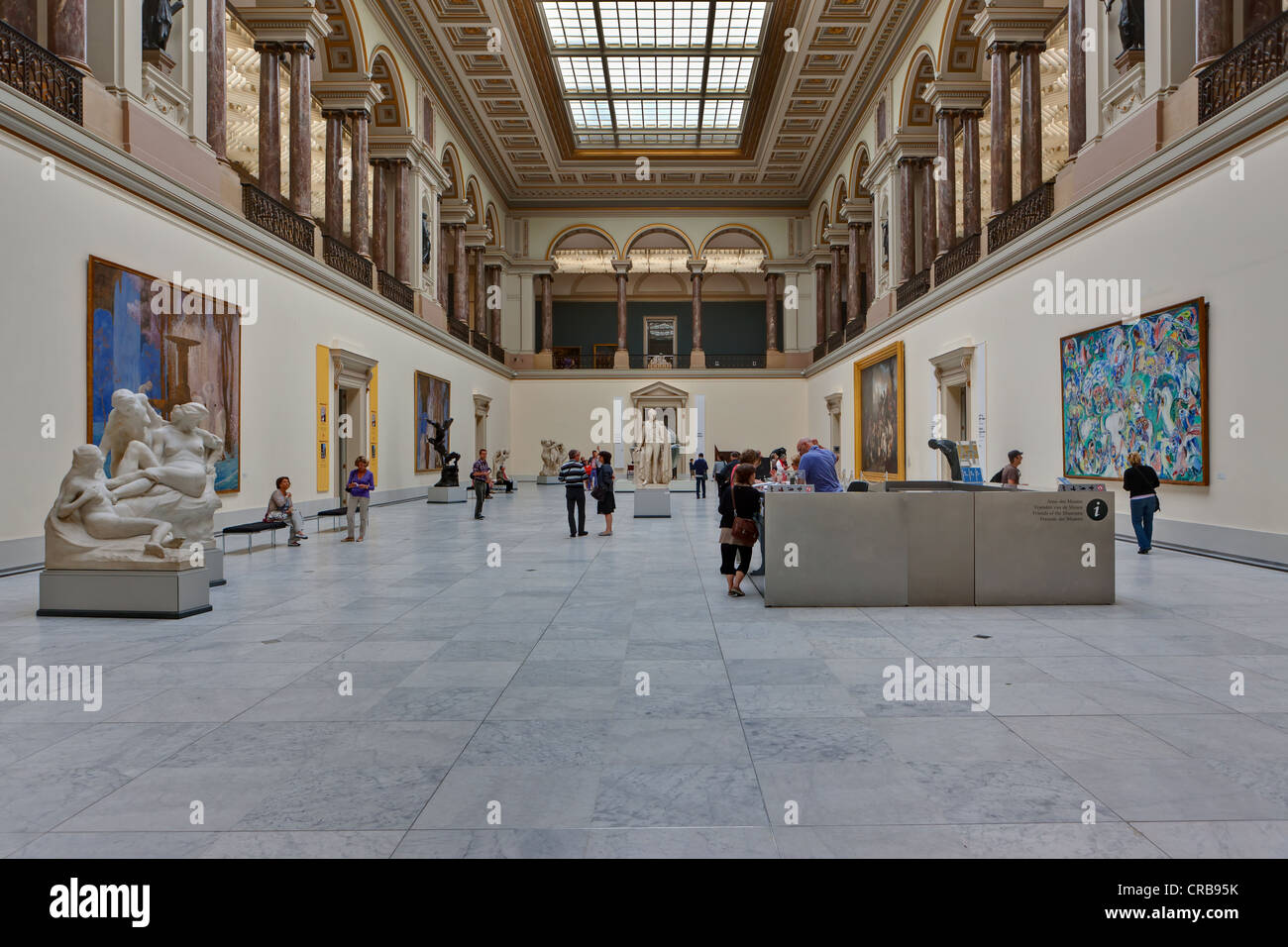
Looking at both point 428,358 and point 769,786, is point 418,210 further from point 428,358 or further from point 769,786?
point 769,786

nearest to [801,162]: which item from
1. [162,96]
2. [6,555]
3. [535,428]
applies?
[535,428]

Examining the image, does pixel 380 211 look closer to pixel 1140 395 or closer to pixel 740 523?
pixel 740 523

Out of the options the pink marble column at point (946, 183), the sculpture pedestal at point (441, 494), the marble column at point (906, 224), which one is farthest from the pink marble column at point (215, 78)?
the marble column at point (906, 224)

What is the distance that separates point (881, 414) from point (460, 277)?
51.0 ft

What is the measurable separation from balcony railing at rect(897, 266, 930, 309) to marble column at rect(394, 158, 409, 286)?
14156mm

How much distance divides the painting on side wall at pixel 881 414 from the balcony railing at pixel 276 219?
15.3 meters

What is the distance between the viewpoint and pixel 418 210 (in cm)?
2327

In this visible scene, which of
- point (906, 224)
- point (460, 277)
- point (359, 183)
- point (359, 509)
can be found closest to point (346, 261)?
point (359, 183)

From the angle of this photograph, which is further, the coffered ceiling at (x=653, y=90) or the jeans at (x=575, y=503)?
the coffered ceiling at (x=653, y=90)

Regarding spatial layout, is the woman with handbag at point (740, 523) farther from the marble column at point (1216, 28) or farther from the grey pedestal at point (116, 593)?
the marble column at point (1216, 28)

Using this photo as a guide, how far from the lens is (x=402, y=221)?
22547 millimetres

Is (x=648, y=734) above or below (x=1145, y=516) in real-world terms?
below

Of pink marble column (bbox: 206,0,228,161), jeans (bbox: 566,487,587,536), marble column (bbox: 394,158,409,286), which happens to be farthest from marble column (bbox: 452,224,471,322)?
jeans (bbox: 566,487,587,536)

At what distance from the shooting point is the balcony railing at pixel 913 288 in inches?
816
